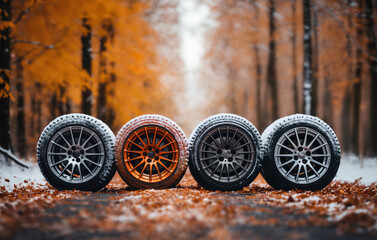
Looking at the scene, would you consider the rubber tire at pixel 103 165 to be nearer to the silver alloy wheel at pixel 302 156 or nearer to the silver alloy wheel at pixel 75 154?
the silver alloy wheel at pixel 75 154

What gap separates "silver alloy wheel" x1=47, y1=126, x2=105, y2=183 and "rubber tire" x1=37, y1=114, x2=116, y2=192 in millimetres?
59

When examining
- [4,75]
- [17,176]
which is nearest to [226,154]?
[17,176]

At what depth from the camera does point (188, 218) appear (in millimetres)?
3865

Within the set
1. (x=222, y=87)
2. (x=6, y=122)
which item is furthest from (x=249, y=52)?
(x=6, y=122)

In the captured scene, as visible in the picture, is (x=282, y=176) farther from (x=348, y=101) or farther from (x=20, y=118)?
(x=348, y=101)

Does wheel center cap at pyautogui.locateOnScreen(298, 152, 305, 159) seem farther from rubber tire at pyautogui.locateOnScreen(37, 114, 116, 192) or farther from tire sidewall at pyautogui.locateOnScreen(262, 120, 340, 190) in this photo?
rubber tire at pyautogui.locateOnScreen(37, 114, 116, 192)

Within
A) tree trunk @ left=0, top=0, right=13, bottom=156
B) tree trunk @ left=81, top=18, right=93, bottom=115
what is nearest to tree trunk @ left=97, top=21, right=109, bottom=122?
tree trunk @ left=81, top=18, right=93, bottom=115

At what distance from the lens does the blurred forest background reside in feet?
36.8

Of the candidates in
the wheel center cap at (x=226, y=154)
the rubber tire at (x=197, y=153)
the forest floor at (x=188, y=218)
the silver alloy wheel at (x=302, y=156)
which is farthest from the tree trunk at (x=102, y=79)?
the silver alloy wheel at (x=302, y=156)

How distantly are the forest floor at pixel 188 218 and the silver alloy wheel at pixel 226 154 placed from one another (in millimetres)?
842

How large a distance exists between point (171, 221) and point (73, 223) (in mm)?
1139

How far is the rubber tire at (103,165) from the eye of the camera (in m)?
6.05

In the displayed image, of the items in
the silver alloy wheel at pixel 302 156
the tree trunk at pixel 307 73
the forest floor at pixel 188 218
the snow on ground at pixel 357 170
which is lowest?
the snow on ground at pixel 357 170

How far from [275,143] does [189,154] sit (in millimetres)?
1695
